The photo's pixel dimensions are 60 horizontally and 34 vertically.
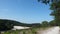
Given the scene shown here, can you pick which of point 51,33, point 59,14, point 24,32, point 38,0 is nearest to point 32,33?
point 24,32

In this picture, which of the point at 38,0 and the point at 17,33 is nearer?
the point at 17,33

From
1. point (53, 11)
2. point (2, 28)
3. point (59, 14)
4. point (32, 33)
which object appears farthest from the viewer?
point (53, 11)

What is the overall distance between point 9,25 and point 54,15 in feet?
50.9

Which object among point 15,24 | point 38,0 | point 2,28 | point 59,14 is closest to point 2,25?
point 2,28

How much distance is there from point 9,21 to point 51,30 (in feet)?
39.2

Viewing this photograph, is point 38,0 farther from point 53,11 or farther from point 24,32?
point 53,11

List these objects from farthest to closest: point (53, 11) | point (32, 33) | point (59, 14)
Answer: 1. point (53, 11)
2. point (59, 14)
3. point (32, 33)

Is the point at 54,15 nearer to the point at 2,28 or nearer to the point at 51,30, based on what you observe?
the point at 2,28

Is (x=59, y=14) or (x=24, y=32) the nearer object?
(x=24, y=32)

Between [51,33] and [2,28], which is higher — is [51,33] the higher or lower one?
the higher one

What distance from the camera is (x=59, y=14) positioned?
3462 centimetres

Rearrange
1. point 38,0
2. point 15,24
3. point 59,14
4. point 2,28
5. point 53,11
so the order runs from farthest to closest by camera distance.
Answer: point 53,11 → point 59,14 → point 15,24 → point 2,28 → point 38,0

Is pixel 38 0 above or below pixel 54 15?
above

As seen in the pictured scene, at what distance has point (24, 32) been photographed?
12125 mm
